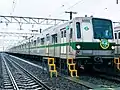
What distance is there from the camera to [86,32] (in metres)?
14.4

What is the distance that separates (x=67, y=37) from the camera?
1511 centimetres

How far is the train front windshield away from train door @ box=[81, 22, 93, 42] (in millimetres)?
255

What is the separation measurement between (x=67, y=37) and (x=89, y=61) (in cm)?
181

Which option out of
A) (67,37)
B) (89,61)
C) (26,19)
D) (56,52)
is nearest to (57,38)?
(56,52)

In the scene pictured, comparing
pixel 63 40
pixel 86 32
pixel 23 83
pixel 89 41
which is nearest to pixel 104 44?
pixel 89 41

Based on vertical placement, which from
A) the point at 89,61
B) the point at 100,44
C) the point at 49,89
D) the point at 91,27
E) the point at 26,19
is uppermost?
the point at 26,19

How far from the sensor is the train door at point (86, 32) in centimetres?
1435

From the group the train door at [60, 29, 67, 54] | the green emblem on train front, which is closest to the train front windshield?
the green emblem on train front

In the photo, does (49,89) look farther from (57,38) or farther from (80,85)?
(57,38)

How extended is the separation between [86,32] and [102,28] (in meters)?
1.03

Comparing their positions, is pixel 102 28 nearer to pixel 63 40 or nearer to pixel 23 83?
pixel 63 40

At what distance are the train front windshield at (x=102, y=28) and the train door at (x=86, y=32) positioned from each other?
255 millimetres

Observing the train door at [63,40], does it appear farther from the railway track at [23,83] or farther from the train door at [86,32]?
the railway track at [23,83]

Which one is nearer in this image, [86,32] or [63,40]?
[86,32]
